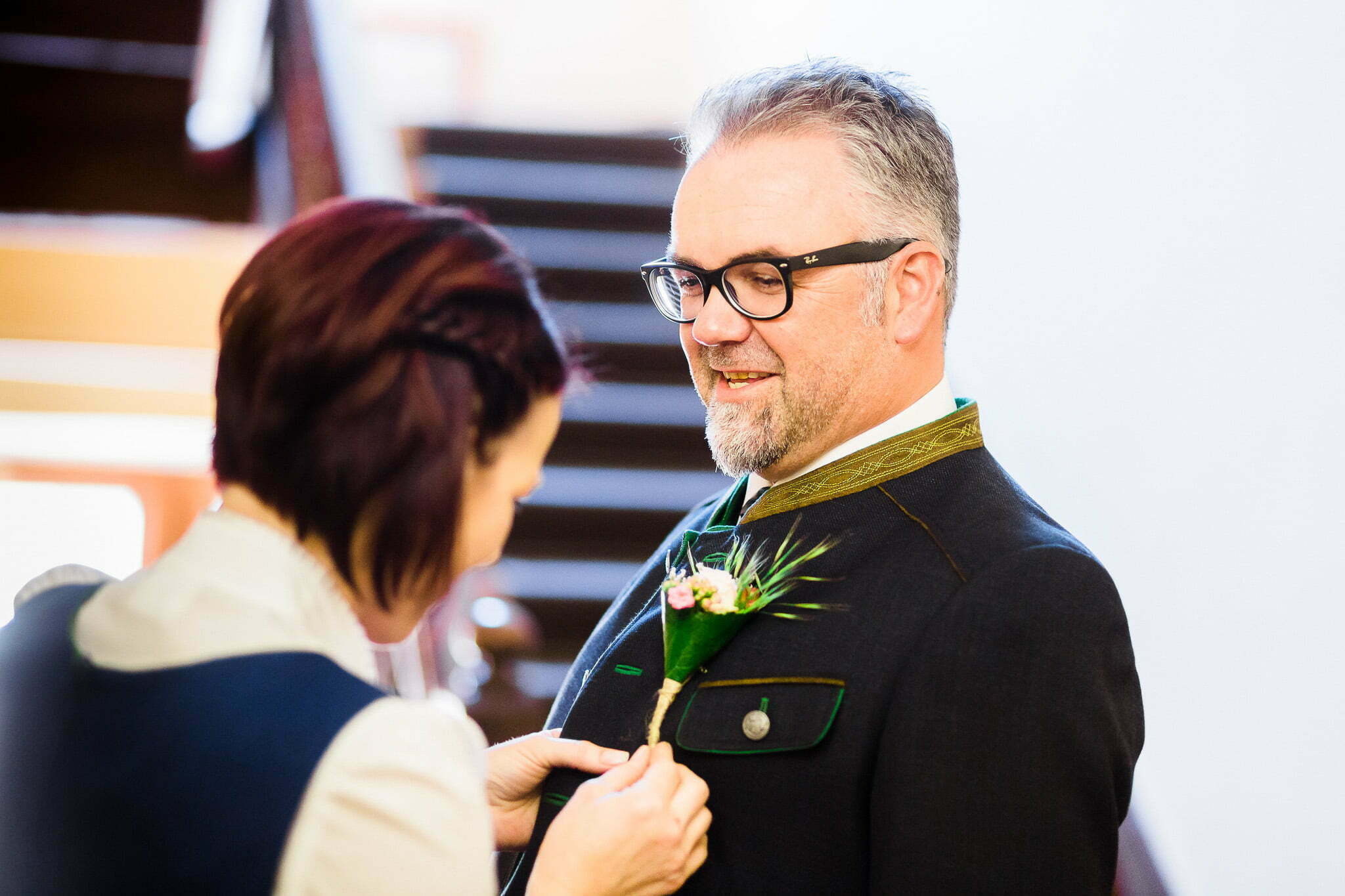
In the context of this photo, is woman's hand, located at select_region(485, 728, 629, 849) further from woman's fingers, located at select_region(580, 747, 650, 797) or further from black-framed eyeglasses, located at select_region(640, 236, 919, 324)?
black-framed eyeglasses, located at select_region(640, 236, 919, 324)

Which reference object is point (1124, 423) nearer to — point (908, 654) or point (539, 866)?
point (908, 654)

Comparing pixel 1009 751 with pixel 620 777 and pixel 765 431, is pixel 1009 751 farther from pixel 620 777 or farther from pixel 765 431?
pixel 765 431

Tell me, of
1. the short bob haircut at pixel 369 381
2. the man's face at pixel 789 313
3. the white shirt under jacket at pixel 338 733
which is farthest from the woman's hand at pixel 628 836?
the man's face at pixel 789 313

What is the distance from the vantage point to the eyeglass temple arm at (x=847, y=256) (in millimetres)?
1508

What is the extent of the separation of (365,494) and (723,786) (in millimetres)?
614

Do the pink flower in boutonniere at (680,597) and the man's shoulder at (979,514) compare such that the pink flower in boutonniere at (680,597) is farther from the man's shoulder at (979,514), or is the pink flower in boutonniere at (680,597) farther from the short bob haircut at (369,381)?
the short bob haircut at (369,381)

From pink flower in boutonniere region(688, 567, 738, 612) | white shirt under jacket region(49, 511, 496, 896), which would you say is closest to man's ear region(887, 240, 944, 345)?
pink flower in boutonniere region(688, 567, 738, 612)

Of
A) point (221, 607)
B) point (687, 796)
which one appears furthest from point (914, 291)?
point (221, 607)

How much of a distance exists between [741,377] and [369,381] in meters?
0.79

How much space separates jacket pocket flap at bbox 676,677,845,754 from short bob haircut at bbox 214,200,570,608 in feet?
1.55

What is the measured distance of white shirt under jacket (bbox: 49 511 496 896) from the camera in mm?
830

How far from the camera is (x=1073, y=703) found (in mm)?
1187

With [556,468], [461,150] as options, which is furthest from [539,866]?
[461,150]

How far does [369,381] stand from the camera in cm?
90
